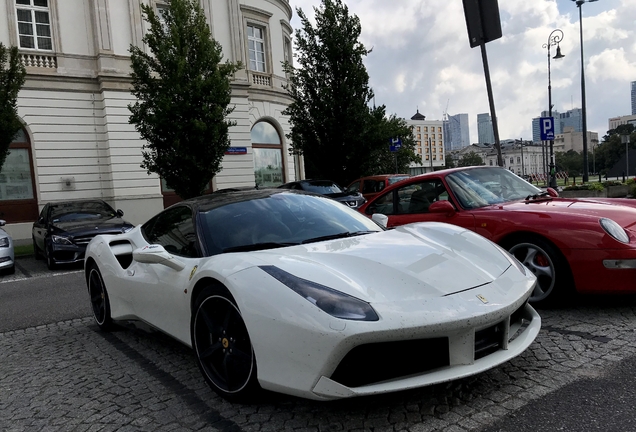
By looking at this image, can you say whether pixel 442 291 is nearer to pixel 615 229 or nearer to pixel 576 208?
pixel 615 229

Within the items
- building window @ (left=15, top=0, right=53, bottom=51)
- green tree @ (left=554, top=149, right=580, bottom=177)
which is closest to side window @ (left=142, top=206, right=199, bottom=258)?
building window @ (left=15, top=0, right=53, bottom=51)

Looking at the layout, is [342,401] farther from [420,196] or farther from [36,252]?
[36,252]

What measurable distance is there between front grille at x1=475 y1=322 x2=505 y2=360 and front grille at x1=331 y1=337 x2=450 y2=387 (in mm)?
213

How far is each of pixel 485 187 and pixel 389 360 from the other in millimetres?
3412

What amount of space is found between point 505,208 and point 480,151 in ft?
540

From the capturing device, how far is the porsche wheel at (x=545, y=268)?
Result: 398 cm

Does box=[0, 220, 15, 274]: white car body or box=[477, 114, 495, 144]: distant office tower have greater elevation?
box=[477, 114, 495, 144]: distant office tower

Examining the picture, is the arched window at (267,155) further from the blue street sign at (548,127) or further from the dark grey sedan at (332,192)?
the blue street sign at (548,127)

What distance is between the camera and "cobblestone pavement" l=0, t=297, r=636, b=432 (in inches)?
97.2

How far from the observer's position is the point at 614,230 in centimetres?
382

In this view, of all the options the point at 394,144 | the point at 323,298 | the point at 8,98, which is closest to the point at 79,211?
the point at 8,98

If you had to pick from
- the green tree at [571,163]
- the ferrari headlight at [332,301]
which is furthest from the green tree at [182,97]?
the green tree at [571,163]

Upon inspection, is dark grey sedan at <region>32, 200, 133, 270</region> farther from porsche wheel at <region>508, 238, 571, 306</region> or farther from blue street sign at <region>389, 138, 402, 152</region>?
blue street sign at <region>389, 138, 402, 152</region>

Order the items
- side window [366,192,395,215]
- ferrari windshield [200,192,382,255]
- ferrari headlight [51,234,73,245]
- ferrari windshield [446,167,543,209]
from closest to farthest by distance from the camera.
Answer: ferrari windshield [200,192,382,255] → ferrari windshield [446,167,543,209] → side window [366,192,395,215] → ferrari headlight [51,234,73,245]
